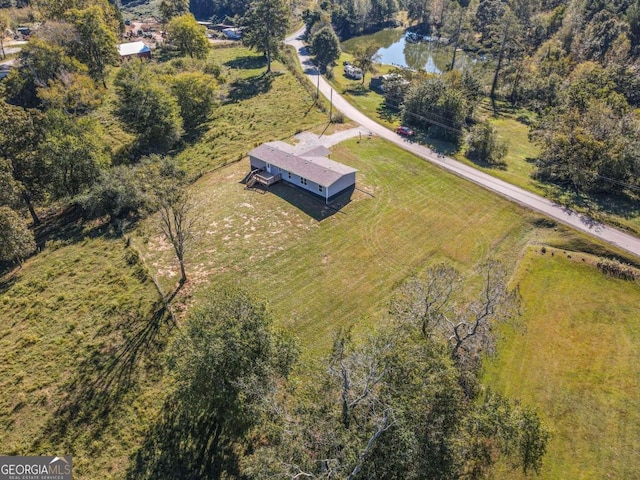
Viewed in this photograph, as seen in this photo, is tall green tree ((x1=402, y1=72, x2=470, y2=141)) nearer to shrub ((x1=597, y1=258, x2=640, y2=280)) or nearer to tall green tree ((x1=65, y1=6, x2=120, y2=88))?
shrub ((x1=597, y1=258, x2=640, y2=280))

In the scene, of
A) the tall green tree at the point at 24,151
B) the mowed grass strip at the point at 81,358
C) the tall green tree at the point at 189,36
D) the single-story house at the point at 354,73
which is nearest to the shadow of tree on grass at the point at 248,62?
the tall green tree at the point at 189,36

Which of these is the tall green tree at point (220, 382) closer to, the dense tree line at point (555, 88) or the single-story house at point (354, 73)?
the dense tree line at point (555, 88)

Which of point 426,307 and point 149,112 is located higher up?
point 149,112

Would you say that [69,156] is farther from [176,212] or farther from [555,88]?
[555,88]

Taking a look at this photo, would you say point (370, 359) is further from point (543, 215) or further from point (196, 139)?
point (196, 139)

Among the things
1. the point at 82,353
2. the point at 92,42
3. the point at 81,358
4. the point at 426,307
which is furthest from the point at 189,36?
the point at 426,307

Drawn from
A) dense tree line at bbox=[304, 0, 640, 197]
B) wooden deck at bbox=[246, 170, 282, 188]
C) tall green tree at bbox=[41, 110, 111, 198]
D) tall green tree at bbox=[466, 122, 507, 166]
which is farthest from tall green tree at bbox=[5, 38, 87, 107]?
tall green tree at bbox=[466, 122, 507, 166]

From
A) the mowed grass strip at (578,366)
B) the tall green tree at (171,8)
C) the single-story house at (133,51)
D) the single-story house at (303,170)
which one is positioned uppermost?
the tall green tree at (171,8)
